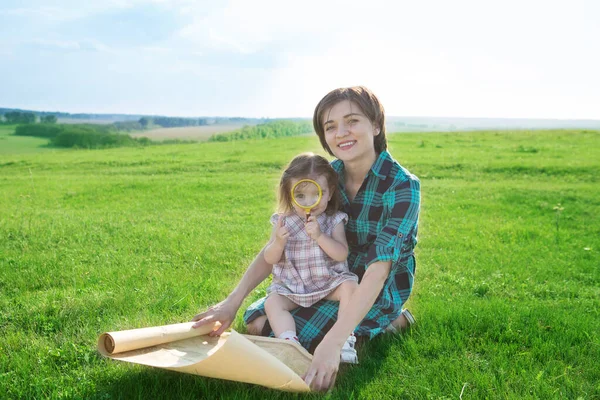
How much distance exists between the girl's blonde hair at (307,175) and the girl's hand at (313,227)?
32cm

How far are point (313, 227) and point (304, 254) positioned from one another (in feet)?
1.17

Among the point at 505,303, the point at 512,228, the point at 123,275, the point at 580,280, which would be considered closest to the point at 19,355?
the point at 123,275

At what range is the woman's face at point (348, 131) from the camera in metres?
3.60

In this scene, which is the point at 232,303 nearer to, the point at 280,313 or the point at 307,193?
the point at 280,313

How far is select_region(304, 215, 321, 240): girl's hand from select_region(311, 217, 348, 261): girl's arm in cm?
4

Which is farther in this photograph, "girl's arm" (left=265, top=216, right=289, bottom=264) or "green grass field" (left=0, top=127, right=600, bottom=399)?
"girl's arm" (left=265, top=216, right=289, bottom=264)

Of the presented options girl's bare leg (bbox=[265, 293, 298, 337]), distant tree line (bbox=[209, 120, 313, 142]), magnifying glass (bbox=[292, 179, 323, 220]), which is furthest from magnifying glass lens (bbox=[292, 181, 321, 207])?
distant tree line (bbox=[209, 120, 313, 142])

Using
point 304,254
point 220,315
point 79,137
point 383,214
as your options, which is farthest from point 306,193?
point 79,137

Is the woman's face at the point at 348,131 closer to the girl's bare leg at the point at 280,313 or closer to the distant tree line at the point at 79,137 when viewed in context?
the girl's bare leg at the point at 280,313

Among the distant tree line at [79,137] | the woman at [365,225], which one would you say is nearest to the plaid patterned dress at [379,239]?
the woman at [365,225]

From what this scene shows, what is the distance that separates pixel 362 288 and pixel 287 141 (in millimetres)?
23808

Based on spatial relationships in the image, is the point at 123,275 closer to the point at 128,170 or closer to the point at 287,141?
the point at 128,170

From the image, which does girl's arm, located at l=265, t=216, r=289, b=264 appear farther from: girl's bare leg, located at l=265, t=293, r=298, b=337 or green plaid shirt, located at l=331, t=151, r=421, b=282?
green plaid shirt, located at l=331, t=151, r=421, b=282

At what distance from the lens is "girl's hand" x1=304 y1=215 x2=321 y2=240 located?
3469 millimetres
